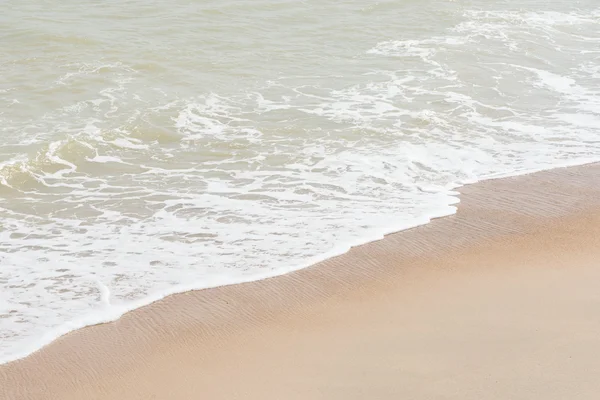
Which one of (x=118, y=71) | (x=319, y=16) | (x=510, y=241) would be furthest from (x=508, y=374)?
(x=319, y=16)

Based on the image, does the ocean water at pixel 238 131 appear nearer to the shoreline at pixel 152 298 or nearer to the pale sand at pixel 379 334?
the shoreline at pixel 152 298

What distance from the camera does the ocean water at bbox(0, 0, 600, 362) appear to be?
5.95 m

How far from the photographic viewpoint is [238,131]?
8836 millimetres

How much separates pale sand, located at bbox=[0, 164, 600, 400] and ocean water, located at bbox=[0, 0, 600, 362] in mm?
278

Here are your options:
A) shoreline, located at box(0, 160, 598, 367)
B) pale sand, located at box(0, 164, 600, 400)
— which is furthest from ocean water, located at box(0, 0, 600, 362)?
pale sand, located at box(0, 164, 600, 400)

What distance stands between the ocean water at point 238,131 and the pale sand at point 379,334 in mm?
278

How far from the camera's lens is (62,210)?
22.4 feet

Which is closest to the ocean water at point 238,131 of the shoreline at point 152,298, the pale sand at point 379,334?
the shoreline at point 152,298

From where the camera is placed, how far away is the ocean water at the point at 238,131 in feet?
19.5

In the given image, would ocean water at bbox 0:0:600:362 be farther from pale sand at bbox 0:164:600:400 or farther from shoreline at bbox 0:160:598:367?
pale sand at bbox 0:164:600:400

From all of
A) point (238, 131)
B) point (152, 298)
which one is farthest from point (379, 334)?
point (238, 131)

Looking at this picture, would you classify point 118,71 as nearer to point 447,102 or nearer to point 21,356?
point 447,102

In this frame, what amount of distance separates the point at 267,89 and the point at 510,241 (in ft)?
15.9

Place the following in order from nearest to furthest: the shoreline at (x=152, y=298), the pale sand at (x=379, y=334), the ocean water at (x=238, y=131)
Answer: the pale sand at (x=379, y=334)
the shoreline at (x=152, y=298)
the ocean water at (x=238, y=131)
